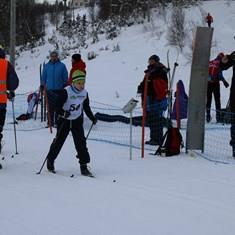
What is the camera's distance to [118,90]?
1805 cm

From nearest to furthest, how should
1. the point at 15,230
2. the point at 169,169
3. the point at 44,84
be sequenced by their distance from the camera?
the point at 15,230 < the point at 169,169 < the point at 44,84

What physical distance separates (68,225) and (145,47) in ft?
61.2

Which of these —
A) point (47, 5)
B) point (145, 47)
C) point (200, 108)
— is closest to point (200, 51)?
point (200, 108)

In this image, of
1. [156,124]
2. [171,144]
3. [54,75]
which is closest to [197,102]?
[171,144]

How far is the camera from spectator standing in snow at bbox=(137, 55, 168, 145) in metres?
9.45

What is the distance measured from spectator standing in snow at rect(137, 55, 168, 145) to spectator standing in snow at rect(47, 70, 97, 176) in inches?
102

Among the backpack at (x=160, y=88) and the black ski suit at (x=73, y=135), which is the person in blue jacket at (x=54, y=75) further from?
the black ski suit at (x=73, y=135)

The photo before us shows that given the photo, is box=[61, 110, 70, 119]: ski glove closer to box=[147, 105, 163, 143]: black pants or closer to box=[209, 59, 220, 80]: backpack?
box=[147, 105, 163, 143]: black pants

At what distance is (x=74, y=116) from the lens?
7.05 m

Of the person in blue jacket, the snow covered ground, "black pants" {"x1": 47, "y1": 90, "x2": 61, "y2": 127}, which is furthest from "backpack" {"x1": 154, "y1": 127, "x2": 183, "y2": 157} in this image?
"black pants" {"x1": 47, "y1": 90, "x2": 61, "y2": 127}

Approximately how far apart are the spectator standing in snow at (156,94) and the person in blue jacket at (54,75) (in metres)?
2.31

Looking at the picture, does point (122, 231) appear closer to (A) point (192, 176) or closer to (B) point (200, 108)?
(A) point (192, 176)

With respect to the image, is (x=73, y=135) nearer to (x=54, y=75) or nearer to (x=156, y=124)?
(x=156, y=124)

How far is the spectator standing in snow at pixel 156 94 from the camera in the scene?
31.0ft
